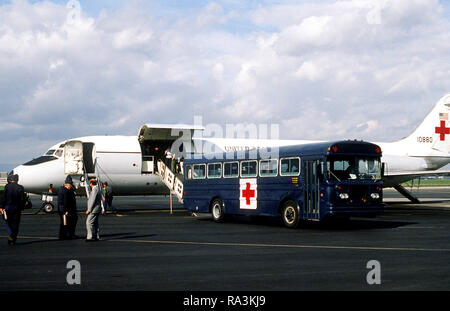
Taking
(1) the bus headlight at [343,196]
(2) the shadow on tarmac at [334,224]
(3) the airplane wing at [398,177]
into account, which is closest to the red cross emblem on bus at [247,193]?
(2) the shadow on tarmac at [334,224]

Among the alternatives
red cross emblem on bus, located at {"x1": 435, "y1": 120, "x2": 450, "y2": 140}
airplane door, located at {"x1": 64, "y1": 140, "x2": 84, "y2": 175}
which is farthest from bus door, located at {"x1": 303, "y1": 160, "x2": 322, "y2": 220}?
red cross emblem on bus, located at {"x1": 435, "y1": 120, "x2": 450, "y2": 140}

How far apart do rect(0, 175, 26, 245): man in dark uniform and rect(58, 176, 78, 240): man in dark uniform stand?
129 centimetres

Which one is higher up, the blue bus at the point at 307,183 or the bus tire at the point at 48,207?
the blue bus at the point at 307,183

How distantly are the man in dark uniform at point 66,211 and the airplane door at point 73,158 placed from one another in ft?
40.1

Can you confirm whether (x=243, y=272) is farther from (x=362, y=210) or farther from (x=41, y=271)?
(x=362, y=210)

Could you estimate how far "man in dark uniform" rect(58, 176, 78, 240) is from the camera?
16.6m

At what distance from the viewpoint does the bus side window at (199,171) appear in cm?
2545

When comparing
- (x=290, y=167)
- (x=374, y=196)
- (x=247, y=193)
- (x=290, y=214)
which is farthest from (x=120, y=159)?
(x=374, y=196)

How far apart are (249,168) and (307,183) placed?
369 centimetres

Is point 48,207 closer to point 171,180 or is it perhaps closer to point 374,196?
point 171,180

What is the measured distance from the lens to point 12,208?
1546 cm

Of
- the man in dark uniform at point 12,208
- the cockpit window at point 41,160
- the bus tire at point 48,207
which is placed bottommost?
the bus tire at point 48,207

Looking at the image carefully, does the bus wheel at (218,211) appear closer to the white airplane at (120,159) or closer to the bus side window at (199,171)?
the bus side window at (199,171)
